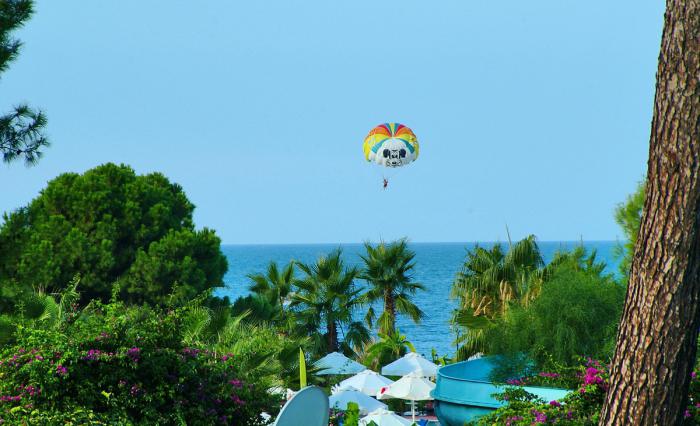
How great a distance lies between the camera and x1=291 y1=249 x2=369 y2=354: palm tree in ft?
94.0

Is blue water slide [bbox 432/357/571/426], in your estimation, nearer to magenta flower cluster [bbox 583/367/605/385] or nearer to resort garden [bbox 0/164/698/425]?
resort garden [bbox 0/164/698/425]

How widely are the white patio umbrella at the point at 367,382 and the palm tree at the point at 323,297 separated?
4.54 metres

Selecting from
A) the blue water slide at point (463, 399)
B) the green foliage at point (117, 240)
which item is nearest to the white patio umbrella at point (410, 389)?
the green foliage at point (117, 240)

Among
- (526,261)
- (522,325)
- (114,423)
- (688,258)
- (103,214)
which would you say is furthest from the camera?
(103,214)

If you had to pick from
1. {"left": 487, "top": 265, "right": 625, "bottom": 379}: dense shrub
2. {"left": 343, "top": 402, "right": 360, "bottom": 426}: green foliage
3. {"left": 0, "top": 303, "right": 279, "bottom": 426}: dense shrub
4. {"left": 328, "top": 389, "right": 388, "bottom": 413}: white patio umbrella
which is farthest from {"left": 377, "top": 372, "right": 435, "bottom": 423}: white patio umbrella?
{"left": 0, "top": 303, "right": 279, "bottom": 426}: dense shrub

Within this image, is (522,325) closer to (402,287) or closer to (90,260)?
(402,287)

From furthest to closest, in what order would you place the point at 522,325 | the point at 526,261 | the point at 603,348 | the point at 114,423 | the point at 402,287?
the point at 402,287
the point at 526,261
the point at 522,325
the point at 603,348
the point at 114,423

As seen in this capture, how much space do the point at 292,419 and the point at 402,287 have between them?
82.4ft

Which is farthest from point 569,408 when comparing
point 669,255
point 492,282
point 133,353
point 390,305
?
point 390,305

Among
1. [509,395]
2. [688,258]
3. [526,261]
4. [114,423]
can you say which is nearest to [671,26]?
[688,258]

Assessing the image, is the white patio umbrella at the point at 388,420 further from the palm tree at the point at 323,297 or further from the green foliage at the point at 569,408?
the green foliage at the point at 569,408

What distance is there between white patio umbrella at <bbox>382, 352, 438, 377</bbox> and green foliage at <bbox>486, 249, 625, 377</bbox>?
11612mm

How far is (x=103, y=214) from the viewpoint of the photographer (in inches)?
1298

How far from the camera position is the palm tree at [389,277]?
30500 mm
